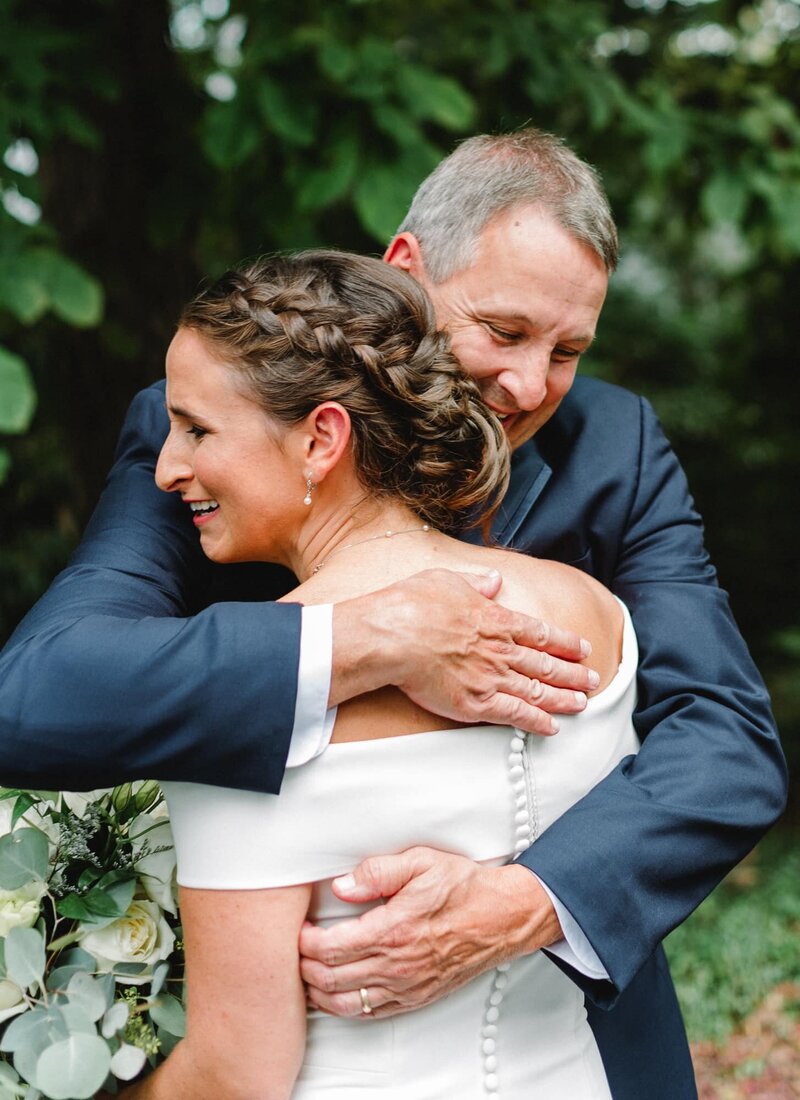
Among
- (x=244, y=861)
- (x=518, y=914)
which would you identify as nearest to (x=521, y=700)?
(x=518, y=914)

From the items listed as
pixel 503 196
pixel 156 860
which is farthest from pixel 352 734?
pixel 503 196

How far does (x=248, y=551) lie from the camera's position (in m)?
1.88

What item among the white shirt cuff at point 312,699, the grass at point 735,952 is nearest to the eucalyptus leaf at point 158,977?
the white shirt cuff at point 312,699

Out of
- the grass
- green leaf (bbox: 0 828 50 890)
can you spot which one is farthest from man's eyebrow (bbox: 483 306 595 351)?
the grass

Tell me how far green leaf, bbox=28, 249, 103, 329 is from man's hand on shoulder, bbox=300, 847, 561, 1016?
180 cm

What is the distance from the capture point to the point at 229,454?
1776 millimetres

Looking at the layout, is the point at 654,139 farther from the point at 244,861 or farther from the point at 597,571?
the point at 244,861

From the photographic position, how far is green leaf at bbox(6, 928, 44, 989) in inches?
64.1

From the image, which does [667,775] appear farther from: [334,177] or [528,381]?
[334,177]

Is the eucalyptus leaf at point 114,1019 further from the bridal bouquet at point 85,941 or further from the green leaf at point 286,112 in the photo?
the green leaf at point 286,112

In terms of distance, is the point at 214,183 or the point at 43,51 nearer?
the point at 43,51

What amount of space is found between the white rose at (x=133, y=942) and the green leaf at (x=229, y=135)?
226 centimetres

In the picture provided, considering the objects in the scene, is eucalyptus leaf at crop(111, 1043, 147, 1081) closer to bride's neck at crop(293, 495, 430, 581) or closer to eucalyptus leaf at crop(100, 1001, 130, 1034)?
eucalyptus leaf at crop(100, 1001, 130, 1034)

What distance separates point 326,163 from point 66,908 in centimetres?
233
